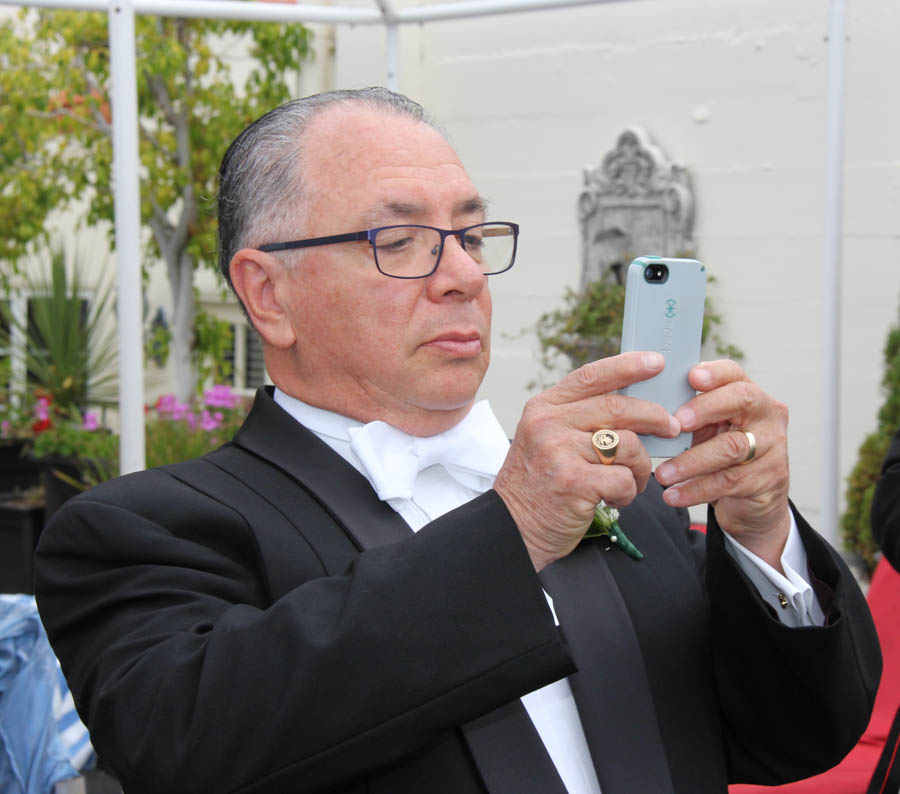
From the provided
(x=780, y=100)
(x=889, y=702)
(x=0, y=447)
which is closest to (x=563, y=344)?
(x=780, y=100)

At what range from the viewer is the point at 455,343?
1.61 metres

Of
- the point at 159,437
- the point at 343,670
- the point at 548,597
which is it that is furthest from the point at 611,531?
the point at 159,437

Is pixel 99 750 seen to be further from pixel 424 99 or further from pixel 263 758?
pixel 424 99

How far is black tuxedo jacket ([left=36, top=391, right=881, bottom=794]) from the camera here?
1221mm

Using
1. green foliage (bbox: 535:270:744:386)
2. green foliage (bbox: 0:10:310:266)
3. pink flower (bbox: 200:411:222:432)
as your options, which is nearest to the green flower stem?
green foliage (bbox: 535:270:744:386)

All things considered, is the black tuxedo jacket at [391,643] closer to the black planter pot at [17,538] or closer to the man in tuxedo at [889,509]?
the man in tuxedo at [889,509]

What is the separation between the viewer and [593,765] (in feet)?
4.93

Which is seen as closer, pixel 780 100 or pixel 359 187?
pixel 359 187

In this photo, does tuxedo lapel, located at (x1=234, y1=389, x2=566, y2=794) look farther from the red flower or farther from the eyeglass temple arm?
the red flower

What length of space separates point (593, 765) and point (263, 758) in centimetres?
49

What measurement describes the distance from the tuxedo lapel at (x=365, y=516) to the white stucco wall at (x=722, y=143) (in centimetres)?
442

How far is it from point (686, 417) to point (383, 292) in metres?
0.49

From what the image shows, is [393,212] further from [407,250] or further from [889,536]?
[889,536]

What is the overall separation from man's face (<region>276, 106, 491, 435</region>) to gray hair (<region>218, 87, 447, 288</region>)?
0.08 ft
